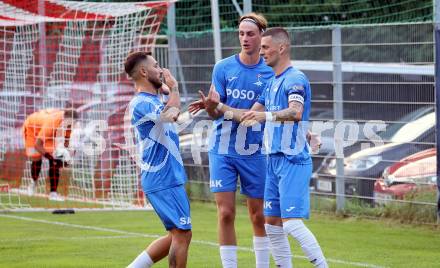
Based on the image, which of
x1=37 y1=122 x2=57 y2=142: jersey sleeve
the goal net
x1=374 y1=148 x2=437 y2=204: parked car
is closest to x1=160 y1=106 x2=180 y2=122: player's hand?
x1=374 y1=148 x2=437 y2=204: parked car

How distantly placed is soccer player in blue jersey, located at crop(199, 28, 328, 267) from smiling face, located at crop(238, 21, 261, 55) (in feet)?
1.95

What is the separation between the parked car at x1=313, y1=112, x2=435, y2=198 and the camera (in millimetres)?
13844

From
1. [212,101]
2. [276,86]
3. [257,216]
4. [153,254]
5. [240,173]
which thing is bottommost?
[153,254]

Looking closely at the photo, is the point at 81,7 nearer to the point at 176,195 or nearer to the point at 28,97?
the point at 28,97

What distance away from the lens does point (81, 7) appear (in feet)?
54.2

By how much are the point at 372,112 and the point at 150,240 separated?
4120 millimetres

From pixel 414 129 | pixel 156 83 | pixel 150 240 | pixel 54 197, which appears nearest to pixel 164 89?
pixel 156 83

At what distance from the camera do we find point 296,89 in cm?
812

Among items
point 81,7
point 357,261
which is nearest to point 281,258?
point 357,261

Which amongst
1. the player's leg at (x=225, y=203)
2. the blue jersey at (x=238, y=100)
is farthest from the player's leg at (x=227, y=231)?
the blue jersey at (x=238, y=100)

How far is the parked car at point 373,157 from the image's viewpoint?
545 inches

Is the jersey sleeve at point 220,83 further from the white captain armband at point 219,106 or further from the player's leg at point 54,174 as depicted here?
the player's leg at point 54,174

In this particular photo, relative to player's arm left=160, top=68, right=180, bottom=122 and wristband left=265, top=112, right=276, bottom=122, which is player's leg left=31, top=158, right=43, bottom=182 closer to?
player's arm left=160, top=68, right=180, bottom=122

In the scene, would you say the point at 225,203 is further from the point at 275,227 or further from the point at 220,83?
the point at 220,83
